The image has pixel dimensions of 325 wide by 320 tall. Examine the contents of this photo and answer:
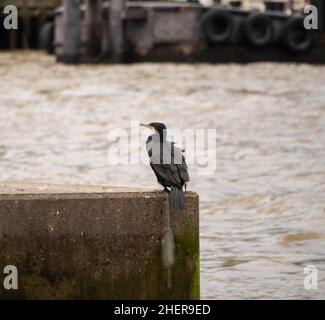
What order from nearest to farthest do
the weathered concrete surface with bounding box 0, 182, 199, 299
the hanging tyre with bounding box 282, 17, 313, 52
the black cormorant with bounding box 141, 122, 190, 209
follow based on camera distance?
1. the weathered concrete surface with bounding box 0, 182, 199, 299
2. the black cormorant with bounding box 141, 122, 190, 209
3. the hanging tyre with bounding box 282, 17, 313, 52

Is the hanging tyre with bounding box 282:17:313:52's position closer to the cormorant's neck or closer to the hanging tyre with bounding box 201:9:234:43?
the hanging tyre with bounding box 201:9:234:43

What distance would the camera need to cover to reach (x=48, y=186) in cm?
745

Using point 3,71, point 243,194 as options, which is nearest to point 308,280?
point 243,194

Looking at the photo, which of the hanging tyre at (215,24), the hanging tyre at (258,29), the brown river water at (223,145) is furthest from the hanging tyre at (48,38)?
the hanging tyre at (258,29)

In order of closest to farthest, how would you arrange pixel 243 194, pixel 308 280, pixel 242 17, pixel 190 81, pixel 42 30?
pixel 308 280 → pixel 243 194 → pixel 190 81 → pixel 242 17 → pixel 42 30

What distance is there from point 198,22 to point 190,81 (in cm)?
700

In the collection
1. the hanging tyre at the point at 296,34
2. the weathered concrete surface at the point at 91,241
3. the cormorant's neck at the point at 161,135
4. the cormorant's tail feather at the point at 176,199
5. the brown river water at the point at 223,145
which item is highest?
the hanging tyre at the point at 296,34

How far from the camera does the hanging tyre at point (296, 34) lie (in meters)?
35.5

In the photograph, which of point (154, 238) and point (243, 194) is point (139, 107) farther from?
point (154, 238)

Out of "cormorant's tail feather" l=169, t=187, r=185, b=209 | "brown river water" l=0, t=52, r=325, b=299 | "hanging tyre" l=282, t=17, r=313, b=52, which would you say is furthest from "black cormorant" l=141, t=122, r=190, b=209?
"hanging tyre" l=282, t=17, r=313, b=52

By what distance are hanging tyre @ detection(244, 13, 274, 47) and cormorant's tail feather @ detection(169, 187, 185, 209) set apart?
1112 inches

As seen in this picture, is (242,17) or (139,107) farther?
(242,17)

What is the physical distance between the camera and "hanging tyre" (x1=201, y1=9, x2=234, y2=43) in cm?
3522

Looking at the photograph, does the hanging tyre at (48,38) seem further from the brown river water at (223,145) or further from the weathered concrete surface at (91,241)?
the weathered concrete surface at (91,241)
